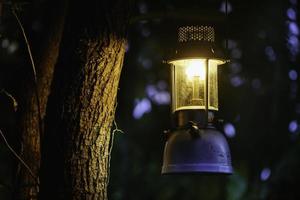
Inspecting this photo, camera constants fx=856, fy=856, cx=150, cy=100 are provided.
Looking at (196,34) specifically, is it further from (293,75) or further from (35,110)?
(293,75)

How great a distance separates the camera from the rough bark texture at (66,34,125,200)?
3.96 m

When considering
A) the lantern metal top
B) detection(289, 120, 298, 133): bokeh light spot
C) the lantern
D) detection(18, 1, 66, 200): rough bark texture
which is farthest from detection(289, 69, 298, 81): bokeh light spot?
the lantern metal top

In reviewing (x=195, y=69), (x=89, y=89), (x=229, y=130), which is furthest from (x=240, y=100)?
(x=89, y=89)

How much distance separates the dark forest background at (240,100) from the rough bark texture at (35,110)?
8.53 feet

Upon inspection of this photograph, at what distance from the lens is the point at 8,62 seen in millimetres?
8820

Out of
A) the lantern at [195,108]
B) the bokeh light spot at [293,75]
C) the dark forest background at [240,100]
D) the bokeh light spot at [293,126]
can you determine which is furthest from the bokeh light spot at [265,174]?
the lantern at [195,108]

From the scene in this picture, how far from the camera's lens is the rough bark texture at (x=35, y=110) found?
481 cm

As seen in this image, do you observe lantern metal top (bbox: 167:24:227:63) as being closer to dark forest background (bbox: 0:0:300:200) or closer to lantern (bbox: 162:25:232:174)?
lantern (bbox: 162:25:232:174)

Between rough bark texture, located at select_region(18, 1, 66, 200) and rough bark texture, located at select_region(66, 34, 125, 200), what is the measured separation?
579 mm

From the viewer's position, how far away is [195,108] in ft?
13.8

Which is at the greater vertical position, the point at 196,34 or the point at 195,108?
the point at 196,34

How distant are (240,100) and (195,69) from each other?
512 cm

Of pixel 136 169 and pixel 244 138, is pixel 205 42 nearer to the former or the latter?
pixel 244 138

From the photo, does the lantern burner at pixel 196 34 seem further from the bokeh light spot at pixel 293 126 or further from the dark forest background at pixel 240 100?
the bokeh light spot at pixel 293 126
